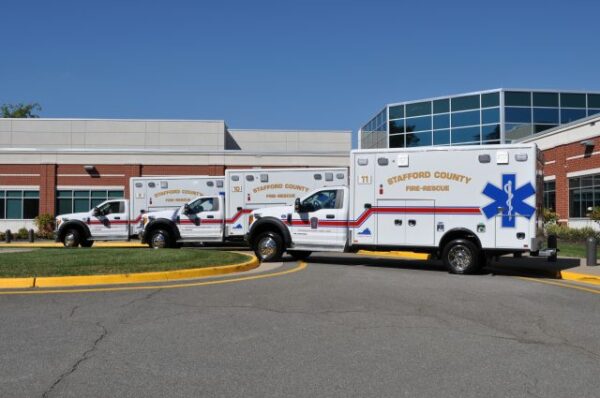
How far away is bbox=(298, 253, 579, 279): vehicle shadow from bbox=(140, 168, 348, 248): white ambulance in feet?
10.9

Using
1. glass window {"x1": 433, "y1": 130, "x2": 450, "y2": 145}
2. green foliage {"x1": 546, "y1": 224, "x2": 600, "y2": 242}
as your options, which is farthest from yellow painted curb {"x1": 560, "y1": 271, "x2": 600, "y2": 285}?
glass window {"x1": 433, "y1": 130, "x2": 450, "y2": 145}

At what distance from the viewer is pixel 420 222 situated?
542 inches

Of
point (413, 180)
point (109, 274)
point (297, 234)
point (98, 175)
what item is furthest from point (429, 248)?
point (98, 175)

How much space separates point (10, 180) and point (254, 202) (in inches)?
861

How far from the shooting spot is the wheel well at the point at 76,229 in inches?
877

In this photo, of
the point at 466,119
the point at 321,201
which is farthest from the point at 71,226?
the point at 466,119

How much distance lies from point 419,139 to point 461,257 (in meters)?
30.9

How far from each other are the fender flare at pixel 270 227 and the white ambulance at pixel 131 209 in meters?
7.29

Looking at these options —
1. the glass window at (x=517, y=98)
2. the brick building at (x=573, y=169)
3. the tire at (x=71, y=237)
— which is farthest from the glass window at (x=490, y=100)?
the tire at (x=71, y=237)

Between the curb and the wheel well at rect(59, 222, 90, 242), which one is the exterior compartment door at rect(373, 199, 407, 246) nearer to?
the curb

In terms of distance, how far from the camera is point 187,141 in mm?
46000

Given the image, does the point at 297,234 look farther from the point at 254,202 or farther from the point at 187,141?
the point at 187,141

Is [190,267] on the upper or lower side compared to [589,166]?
lower

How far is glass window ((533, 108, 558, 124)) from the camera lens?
130ft
